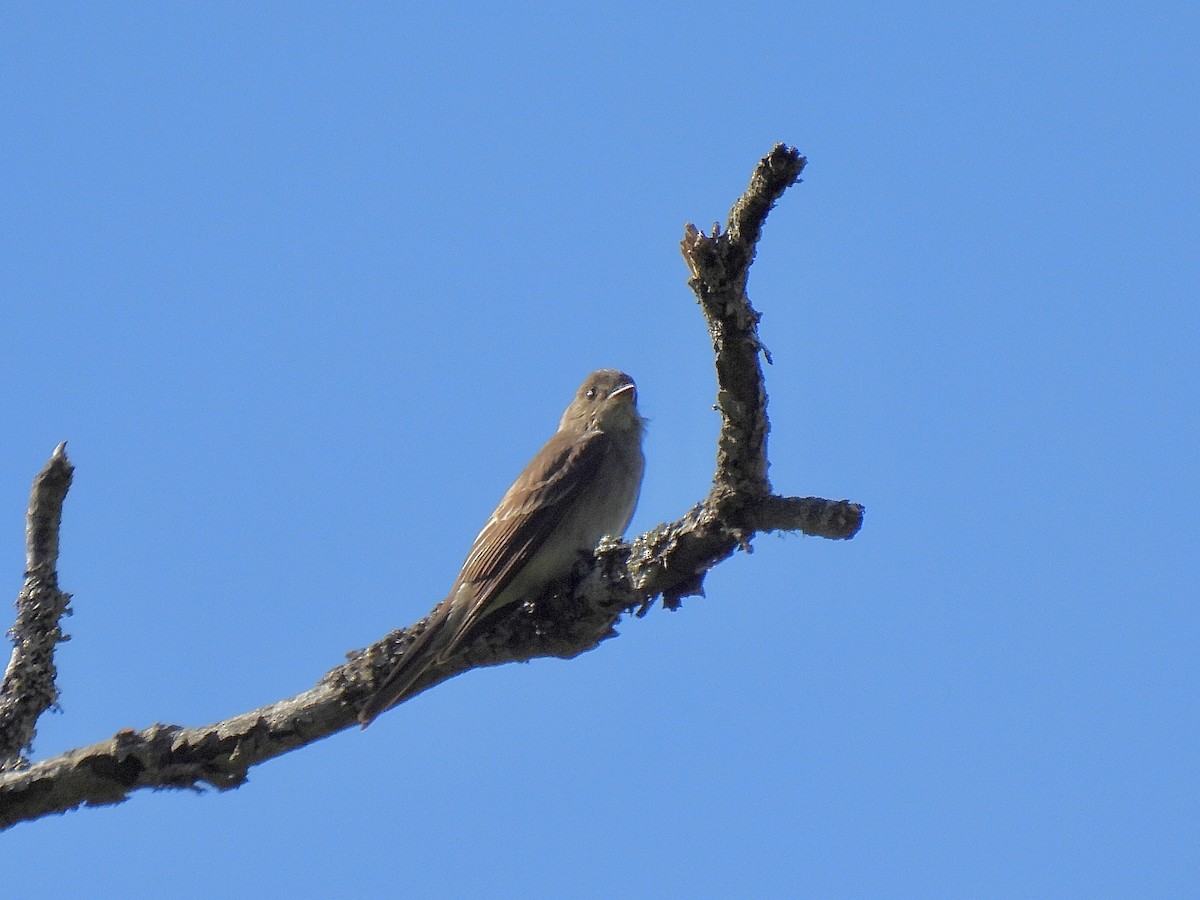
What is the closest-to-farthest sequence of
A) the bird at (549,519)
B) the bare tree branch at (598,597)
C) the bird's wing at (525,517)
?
1. the bare tree branch at (598,597)
2. the bird at (549,519)
3. the bird's wing at (525,517)

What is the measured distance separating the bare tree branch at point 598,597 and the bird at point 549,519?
0.33 feet

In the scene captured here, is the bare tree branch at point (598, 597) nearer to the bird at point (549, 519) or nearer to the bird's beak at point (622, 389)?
the bird at point (549, 519)

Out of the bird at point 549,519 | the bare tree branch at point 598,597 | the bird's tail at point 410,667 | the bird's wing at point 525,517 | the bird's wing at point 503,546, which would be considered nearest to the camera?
the bare tree branch at point 598,597

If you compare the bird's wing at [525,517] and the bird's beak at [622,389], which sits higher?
the bird's beak at [622,389]

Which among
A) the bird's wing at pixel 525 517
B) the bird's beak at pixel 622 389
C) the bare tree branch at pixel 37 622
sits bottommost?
the bare tree branch at pixel 37 622

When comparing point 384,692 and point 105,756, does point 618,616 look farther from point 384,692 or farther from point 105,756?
point 105,756

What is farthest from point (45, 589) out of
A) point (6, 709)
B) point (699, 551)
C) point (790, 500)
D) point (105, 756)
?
Result: point (790, 500)

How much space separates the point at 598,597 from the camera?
562cm

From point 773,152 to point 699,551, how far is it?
1.68m

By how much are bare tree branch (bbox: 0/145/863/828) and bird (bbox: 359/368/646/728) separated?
10 cm

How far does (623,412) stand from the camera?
873cm

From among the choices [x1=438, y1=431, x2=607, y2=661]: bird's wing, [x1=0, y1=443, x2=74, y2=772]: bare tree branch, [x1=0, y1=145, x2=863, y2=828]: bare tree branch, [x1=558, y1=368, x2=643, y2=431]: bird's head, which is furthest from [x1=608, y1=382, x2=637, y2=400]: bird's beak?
[x1=0, y1=443, x2=74, y2=772]: bare tree branch

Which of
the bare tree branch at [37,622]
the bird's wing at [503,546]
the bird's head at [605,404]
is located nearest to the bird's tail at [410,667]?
the bird's wing at [503,546]

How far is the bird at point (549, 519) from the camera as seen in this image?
5.86 m
